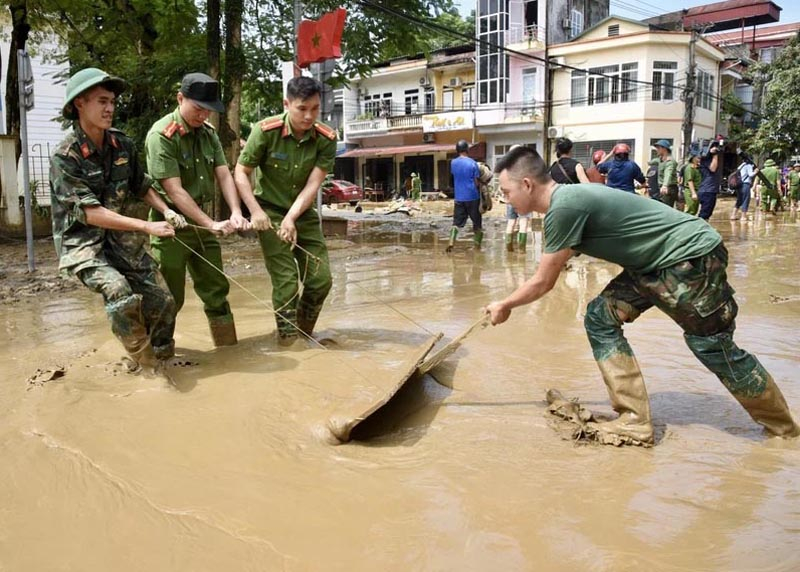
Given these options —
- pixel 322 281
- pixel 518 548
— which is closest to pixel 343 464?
pixel 518 548

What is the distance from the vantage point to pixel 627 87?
A: 98.3 ft

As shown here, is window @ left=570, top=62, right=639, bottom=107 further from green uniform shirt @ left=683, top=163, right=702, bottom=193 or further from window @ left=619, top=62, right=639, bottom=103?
green uniform shirt @ left=683, top=163, right=702, bottom=193

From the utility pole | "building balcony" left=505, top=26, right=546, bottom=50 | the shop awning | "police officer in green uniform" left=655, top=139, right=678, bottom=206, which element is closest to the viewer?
"police officer in green uniform" left=655, top=139, right=678, bottom=206

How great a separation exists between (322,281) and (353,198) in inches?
960

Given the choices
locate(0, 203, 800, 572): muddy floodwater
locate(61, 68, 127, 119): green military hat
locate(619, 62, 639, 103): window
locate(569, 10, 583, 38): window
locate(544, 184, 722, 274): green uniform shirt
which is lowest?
Answer: locate(0, 203, 800, 572): muddy floodwater

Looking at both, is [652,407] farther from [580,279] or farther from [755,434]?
[580,279]

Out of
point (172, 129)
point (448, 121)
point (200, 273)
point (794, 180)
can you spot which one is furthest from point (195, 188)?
A: point (448, 121)

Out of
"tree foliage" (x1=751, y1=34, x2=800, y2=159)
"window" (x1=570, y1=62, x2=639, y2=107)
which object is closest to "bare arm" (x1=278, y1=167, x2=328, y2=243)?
"tree foliage" (x1=751, y1=34, x2=800, y2=159)

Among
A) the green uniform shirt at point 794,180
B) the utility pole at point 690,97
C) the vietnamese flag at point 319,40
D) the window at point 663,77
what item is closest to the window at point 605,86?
the window at point 663,77

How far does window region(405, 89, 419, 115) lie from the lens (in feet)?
123

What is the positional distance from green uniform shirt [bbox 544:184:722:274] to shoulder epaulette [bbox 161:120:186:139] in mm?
2411

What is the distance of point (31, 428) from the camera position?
3.21 m

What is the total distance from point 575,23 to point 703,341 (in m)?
34.0

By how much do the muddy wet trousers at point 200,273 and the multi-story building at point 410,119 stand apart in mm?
30616
